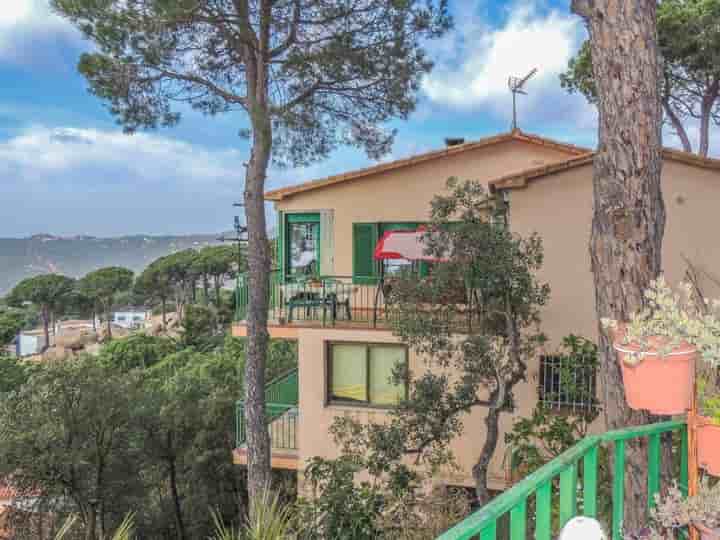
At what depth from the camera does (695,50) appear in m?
14.6

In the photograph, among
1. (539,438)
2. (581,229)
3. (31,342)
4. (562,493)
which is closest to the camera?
(562,493)

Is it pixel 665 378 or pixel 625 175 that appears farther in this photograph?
pixel 625 175

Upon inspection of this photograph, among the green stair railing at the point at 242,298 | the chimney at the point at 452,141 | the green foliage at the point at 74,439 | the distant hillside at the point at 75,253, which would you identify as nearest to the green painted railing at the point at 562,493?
the green stair railing at the point at 242,298

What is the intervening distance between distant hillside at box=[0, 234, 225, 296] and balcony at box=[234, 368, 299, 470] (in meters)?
29.0

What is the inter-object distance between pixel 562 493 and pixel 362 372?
30.1 ft

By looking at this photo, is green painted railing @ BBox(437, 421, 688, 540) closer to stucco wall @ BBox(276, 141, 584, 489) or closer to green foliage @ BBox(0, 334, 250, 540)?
stucco wall @ BBox(276, 141, 584, 489)

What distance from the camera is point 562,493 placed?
2131 millimetres

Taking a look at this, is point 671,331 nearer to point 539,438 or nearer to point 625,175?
point 625,175

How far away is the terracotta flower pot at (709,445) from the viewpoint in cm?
253

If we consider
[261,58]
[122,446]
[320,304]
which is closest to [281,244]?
[320,304]

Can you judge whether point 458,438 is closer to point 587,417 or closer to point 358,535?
point 587,417

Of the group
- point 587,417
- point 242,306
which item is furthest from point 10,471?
point 587,417

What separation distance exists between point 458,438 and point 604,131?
7981 millimetres

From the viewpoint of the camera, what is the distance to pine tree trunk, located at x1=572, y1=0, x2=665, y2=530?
354cm
